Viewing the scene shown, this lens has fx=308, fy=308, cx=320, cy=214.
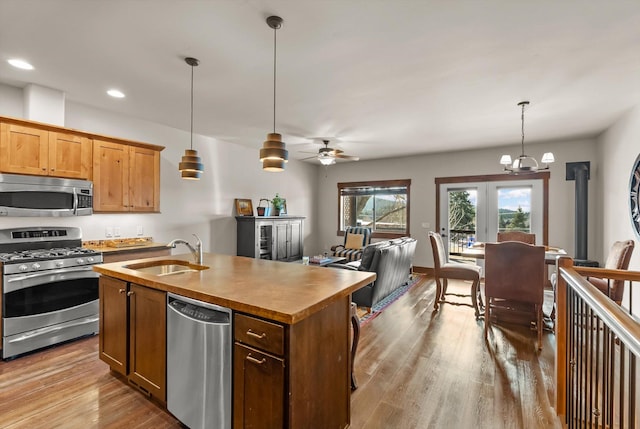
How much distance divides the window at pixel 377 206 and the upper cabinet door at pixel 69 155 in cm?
571

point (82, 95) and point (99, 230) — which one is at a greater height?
point (82, 95)

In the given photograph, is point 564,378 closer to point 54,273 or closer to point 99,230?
point 54,273

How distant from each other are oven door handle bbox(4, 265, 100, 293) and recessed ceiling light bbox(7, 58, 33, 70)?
77.9 inches

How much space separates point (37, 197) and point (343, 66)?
352 centimetres

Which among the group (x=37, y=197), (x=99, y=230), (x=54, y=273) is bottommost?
(x=54, y=273)

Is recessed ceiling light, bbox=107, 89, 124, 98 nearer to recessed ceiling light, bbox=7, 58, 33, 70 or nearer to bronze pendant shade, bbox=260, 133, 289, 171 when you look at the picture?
recessed ceiling light, bbox=7, 58, 33, 70

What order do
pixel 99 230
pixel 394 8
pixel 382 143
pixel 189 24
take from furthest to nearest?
pixel 382 143 → pixel 99 230 → pixel 189 24 → pixel 394 8

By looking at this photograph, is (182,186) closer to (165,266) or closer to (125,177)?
Result: (125,177)

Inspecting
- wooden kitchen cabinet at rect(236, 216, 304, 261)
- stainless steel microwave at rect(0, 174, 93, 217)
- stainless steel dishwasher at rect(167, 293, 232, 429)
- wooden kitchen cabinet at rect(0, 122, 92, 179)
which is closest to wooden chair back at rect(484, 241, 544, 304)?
stainless steel dishwasher at rect(167, 293, 232, 429)

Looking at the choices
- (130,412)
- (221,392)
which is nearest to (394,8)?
(221,392)

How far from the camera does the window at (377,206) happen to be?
7.46 metres

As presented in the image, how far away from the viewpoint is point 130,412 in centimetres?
215

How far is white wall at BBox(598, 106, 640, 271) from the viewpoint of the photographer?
3787mm

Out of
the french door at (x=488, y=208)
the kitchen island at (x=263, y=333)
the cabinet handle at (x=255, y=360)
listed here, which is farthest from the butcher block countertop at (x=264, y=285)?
the french door at (x=488, y=208)
